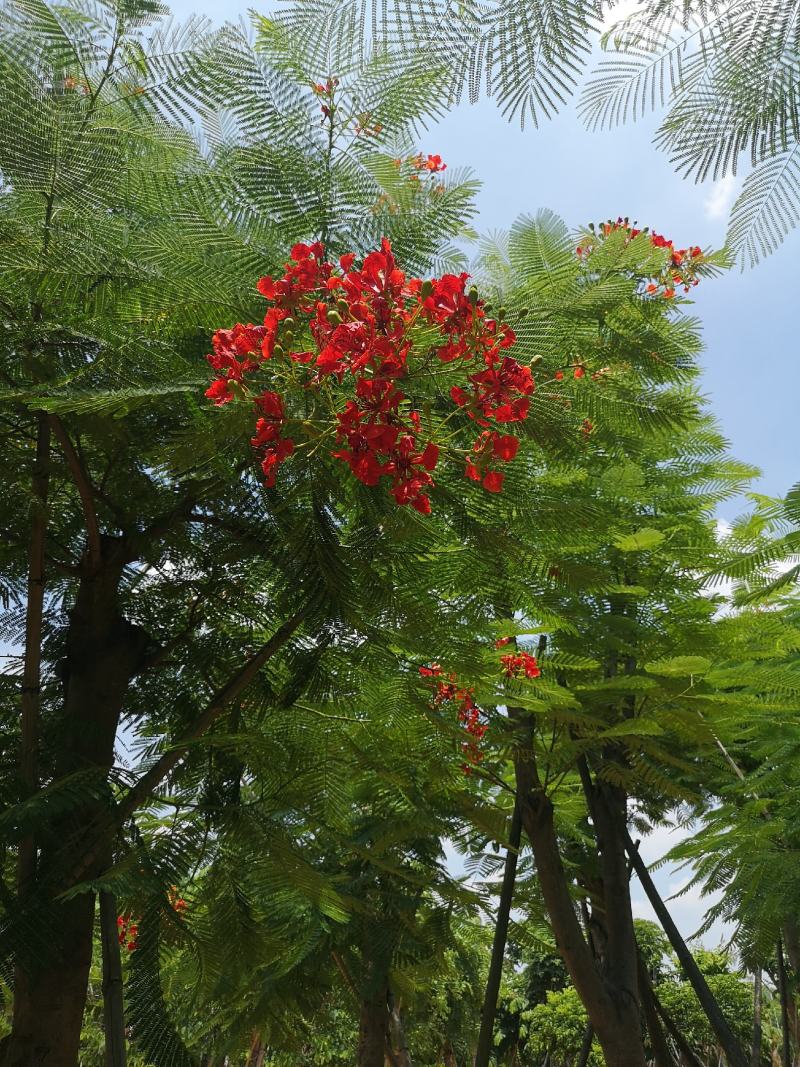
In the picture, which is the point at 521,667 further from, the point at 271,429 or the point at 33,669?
the point at 271,429

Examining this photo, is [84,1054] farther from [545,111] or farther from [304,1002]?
[545,111]

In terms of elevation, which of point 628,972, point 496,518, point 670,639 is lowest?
point 628,972

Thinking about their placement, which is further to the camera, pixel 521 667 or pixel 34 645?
pixel 521 667

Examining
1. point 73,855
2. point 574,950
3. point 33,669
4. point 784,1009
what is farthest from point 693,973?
point 784,1009

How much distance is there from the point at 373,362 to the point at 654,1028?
6.68 m

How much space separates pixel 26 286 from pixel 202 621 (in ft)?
5.52

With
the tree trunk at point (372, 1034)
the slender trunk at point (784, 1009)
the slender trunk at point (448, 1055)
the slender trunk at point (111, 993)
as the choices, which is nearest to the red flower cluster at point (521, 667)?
the slender trunk at point (111, 993)

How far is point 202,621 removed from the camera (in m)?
3.73

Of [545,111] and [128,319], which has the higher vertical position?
[128,319]

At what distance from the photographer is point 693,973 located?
17.4 ft

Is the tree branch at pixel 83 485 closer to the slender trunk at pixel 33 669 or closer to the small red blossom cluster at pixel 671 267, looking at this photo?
the slender trunk at pixel 33 669

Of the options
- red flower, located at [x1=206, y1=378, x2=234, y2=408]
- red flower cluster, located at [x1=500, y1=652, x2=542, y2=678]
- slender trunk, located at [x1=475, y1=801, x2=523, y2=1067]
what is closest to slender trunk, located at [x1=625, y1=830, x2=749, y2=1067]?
slender trunk, located at [x1=475, y1=801, x2=523, y2=1067]

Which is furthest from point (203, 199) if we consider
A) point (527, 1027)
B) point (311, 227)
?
point (527, 1027)

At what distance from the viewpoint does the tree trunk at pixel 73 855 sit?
2.52m
